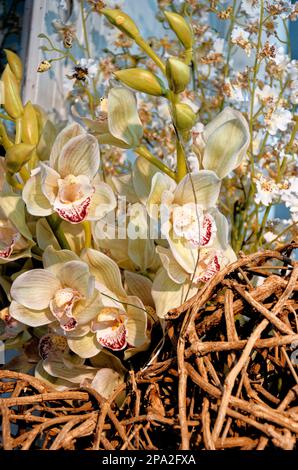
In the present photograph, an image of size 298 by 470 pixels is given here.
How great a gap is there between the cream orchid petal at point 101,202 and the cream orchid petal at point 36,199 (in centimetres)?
4

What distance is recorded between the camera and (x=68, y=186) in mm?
605

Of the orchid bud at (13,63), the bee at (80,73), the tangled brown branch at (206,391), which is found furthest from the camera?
the bee at (80,73)

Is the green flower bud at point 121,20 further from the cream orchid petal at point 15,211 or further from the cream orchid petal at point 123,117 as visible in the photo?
the cream orchid petal at point 15,211

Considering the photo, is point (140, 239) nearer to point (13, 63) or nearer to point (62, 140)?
point (62, 140)

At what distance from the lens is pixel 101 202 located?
2.05ft

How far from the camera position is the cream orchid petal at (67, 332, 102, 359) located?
2.03ft

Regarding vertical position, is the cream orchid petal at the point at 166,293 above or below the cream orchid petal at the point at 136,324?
above

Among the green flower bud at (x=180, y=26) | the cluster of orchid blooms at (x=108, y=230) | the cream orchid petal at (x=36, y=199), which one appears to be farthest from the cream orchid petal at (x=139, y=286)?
the green flower bud at (x=180, y=26)

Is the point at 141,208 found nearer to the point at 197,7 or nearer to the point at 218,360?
the point at 218,360

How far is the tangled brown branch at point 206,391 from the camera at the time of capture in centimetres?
49

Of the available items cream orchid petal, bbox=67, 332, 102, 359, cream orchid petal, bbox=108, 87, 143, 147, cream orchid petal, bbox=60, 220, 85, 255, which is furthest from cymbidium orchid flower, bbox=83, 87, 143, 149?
cream orchid petal, bbox=67, 332, 102, 359

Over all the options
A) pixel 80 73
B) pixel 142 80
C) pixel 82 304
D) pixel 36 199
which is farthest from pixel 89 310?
pixel 80 73

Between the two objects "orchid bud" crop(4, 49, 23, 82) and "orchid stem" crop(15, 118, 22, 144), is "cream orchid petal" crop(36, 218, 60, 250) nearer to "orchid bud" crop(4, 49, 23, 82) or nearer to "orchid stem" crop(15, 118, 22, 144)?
"orchid stem" crop(15, 118, 22, 144)
